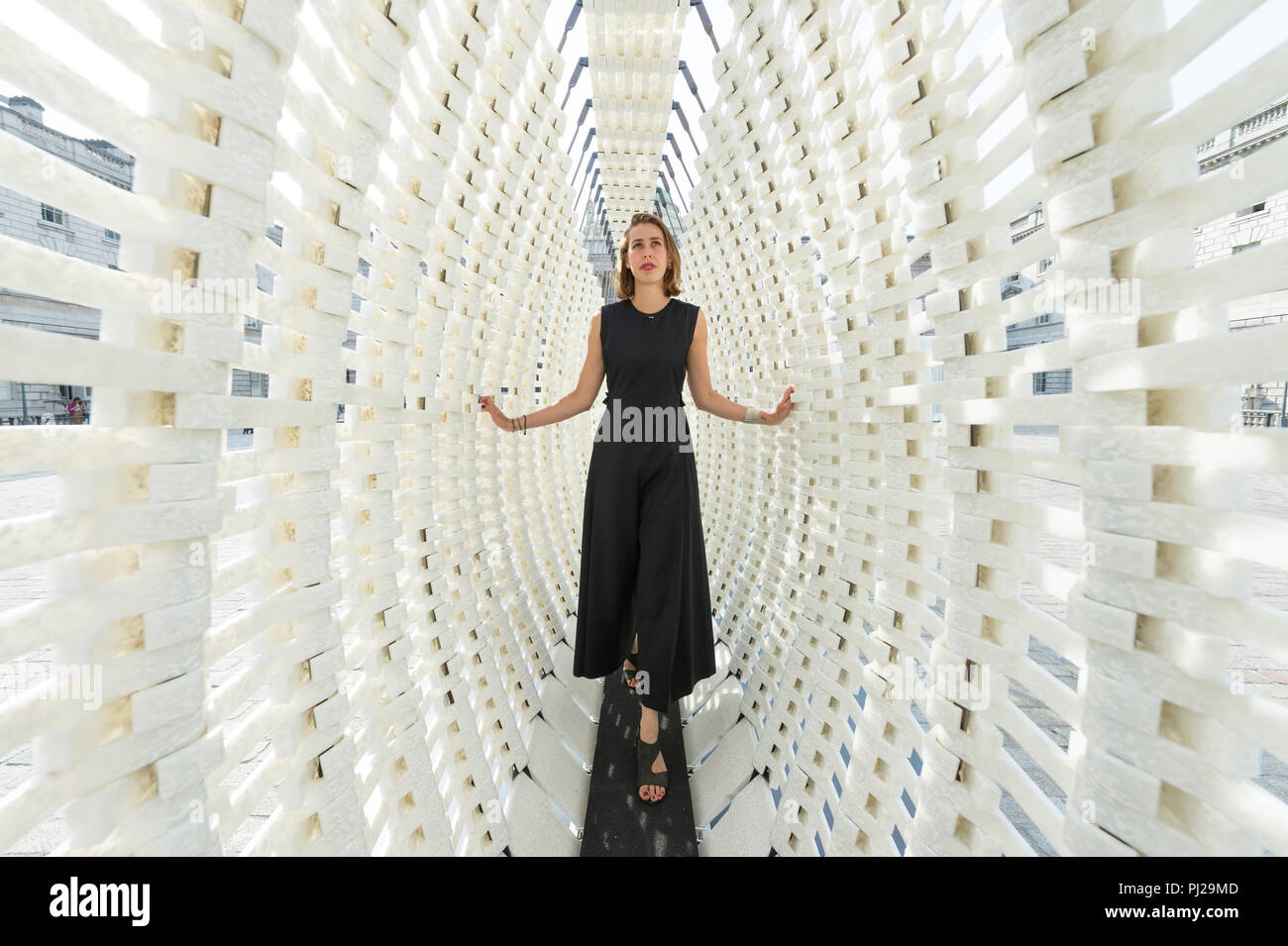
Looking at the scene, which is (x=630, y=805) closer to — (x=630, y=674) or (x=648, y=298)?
(x=630, y=674)

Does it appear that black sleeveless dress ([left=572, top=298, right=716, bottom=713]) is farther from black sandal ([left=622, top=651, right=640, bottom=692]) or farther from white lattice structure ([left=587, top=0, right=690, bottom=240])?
white lattice structure ([left=587, top=0, right=690, bottom=240])

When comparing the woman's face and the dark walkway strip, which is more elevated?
the woman's face

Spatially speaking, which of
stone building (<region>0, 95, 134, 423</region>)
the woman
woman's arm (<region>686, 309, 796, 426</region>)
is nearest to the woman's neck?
the woman

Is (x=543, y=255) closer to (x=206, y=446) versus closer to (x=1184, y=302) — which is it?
(x=206, y=446)

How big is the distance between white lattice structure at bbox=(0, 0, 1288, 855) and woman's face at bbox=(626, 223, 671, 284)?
Answer: 363mm

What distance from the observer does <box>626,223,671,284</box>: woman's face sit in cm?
176

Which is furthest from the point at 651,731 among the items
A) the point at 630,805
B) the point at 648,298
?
the point at 648,298

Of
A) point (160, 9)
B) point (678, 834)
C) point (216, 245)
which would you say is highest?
point (160, 9)

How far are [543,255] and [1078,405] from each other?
2.31 metres

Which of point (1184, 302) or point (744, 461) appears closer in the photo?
point (1184, 302)

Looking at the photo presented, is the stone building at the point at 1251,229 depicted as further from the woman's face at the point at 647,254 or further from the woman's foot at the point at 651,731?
the woman's foot at the point at 651,731

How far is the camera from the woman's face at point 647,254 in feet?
5.78
